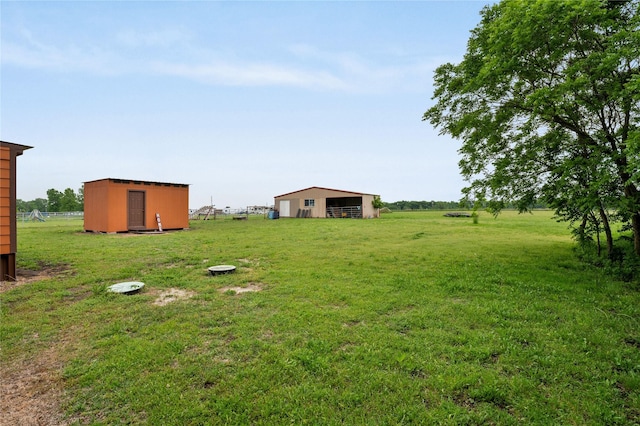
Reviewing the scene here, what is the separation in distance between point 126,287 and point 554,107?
29.1 ft

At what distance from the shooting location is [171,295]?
5109 millimetres

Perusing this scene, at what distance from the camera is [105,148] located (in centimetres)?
2323

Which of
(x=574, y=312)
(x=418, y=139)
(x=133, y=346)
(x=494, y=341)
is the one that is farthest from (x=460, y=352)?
(x=418, y=139)

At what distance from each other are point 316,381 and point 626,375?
9.42 ft

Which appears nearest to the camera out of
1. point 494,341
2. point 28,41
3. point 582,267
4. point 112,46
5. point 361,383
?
point 361,383

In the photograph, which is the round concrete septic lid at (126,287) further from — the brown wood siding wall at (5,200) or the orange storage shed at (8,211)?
the brown wood siding wall at (5,200)

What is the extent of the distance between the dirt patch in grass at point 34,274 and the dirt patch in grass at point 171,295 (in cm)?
295

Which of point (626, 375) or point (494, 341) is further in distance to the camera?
point (494, 341)

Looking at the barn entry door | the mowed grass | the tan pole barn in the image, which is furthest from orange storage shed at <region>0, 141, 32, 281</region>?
the tan pole barn

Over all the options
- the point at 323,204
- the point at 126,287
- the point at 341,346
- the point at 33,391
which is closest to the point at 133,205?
the point at 126,287

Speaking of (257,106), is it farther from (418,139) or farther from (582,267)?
(582,267)

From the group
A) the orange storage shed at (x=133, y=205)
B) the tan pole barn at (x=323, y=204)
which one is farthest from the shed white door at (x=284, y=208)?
the orange storage shed at (x=133, y=205)

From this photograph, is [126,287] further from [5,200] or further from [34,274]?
[5,200]

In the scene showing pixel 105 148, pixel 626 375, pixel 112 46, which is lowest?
pixel 626 375
